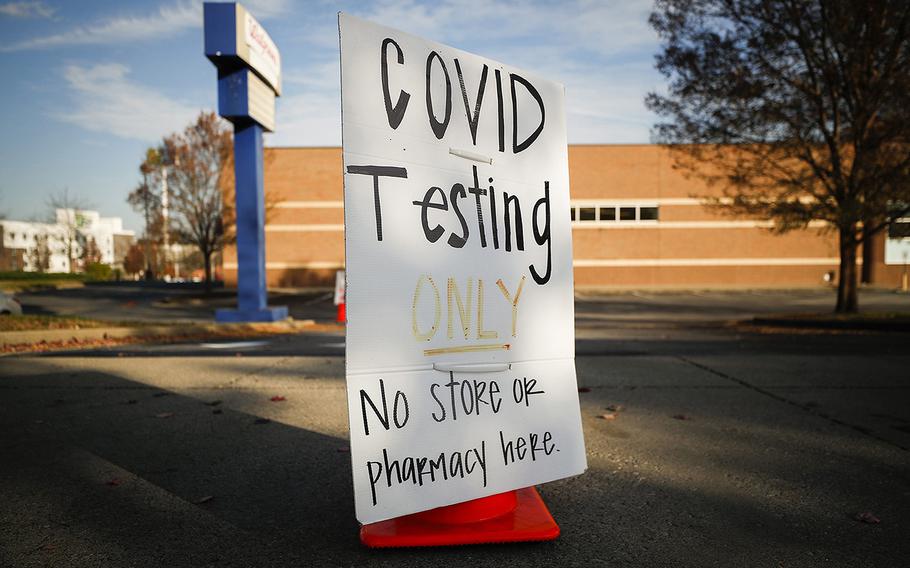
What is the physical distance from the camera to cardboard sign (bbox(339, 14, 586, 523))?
2.30m

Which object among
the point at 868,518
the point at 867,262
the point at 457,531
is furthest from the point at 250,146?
the point at 867,262

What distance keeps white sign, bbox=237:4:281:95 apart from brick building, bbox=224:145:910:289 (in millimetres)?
18469

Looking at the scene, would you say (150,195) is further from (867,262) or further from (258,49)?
(867,262)

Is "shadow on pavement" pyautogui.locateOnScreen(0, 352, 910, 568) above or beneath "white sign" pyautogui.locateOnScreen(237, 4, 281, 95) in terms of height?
beneath

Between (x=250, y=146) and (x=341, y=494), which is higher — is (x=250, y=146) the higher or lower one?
the higher one

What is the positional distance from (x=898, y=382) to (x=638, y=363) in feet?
9.29

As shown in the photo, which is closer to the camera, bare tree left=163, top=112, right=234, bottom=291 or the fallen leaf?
the fallen leaf

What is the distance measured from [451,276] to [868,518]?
235 centimetres

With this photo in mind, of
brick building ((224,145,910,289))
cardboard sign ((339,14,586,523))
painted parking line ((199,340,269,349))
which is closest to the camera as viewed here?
cardboard sign ((339,14,586,523))

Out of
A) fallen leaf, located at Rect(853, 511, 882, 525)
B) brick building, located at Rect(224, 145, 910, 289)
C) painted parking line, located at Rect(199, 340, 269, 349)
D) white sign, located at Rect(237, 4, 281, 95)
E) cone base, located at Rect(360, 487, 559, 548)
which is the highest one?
white sign, located at Rect(237, 4, 281, 95)

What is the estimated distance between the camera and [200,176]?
24.2m

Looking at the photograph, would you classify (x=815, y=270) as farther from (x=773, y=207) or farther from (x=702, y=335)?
(x=702, y=335)


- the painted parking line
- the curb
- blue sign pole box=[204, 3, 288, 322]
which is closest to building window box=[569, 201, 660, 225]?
blue sign pole box=[204, 3, 288, 322]

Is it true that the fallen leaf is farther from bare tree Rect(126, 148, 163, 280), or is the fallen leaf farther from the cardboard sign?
bare tree Rect(126, 148, 163, 280)
